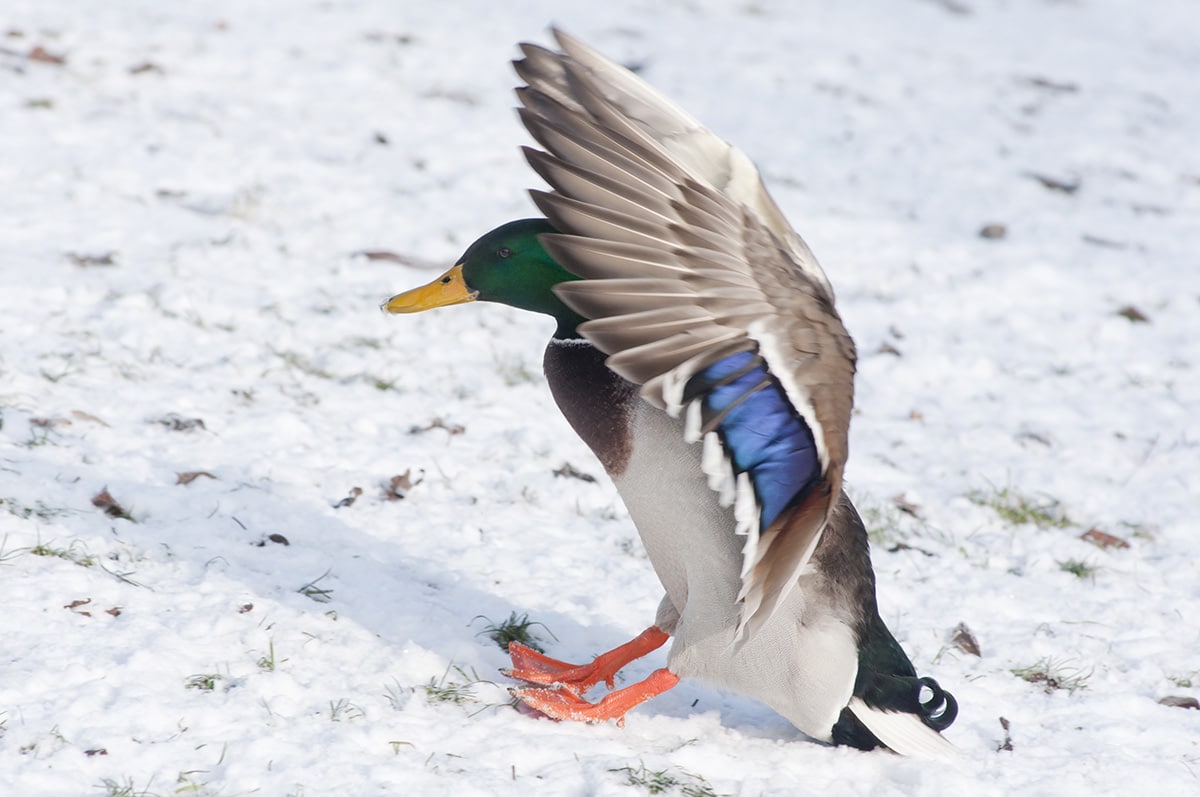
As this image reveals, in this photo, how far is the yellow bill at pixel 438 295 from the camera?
293 cm

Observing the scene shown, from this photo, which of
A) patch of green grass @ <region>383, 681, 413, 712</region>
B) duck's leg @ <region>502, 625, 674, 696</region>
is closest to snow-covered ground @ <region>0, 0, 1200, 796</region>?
patch of green grass @ <region>383, 681, 413, 712</region>

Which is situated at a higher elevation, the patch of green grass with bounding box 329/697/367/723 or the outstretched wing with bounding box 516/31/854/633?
the outstretched wing with bounding box 516/31/854/633

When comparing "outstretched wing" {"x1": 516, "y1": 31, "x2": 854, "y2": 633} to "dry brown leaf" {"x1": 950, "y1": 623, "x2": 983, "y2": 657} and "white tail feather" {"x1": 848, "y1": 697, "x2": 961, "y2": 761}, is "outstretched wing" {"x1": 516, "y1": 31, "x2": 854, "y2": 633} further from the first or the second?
"dry brown leaf" {"x1": 950, "y1": 623, "x2": 983, "y2": 657}

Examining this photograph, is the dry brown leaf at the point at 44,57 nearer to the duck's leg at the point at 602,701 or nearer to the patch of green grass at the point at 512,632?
the patch of green grass at the point at 512,632

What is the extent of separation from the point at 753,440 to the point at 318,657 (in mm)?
1288

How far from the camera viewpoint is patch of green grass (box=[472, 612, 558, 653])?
3277 millimetres

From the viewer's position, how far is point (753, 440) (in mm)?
2320

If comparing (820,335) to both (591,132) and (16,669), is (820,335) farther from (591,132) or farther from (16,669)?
(16,669)

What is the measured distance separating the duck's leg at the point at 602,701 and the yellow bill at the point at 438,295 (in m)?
0.95

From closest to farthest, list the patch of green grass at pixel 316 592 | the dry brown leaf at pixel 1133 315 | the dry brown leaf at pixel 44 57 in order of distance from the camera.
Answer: the patch of green grass at pixel 316 592 → the dry brown leaf at pixel 1133 315 → the dry brown leaf at pixel 44 57

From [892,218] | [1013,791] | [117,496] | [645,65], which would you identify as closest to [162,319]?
[117,496]

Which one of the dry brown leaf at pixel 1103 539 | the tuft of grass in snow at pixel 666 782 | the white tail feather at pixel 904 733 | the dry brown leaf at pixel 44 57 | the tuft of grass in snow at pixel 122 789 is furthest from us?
the dry brown leaf at pixel 44 57

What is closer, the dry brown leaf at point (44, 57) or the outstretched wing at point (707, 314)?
the outstretched wing at point (707, 314)

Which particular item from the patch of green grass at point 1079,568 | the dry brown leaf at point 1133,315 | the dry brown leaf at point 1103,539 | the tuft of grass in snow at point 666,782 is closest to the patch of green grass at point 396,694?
the tuft of grass in snow at point 666,782
